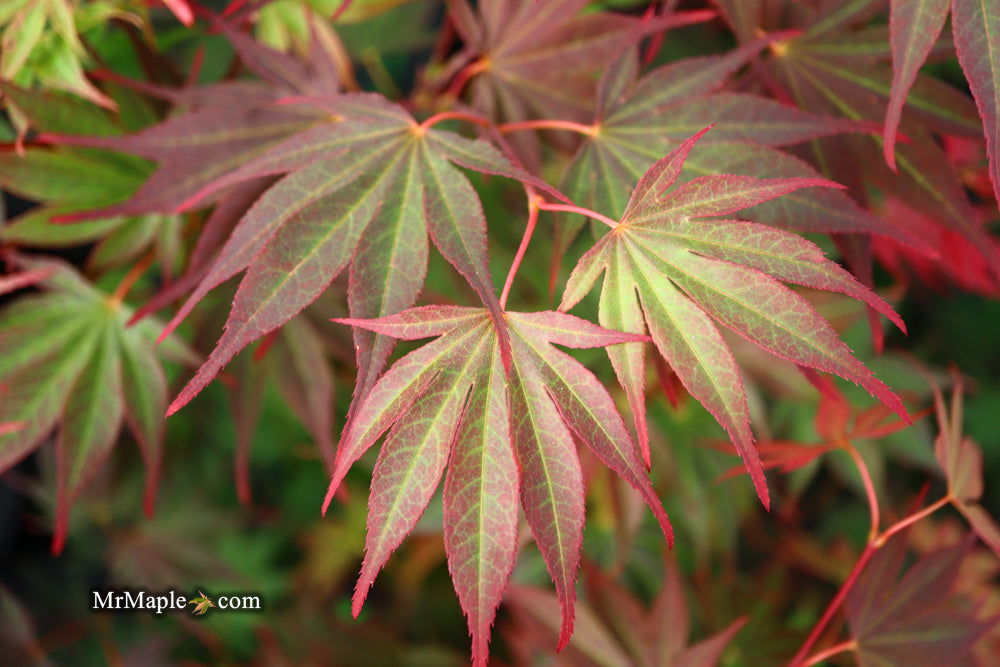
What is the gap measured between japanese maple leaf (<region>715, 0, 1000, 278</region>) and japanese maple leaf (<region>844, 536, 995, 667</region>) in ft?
0.92

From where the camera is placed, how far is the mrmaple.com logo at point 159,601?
842 mm

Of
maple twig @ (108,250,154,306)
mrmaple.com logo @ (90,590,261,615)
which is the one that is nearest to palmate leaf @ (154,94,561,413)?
maple twig @ (108,250,154,306)

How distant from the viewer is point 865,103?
1.91ft

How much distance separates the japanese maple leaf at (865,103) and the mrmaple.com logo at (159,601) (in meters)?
0.77

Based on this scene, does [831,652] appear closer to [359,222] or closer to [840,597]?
[840,597]

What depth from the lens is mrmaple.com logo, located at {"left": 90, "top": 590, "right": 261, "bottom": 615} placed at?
2.76 ft

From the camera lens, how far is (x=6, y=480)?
1.06 metres

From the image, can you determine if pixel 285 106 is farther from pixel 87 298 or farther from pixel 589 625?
pixel 589 625

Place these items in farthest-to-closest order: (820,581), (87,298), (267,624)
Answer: (820,581), (267,624), (87,298)

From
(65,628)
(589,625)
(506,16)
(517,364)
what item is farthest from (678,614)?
(65,628)

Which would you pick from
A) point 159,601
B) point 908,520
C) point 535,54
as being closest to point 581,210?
point 535,54

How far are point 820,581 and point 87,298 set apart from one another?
1193 mm

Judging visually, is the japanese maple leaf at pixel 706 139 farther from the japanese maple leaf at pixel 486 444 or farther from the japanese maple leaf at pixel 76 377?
the japanese maple leaf at pixel 76 377

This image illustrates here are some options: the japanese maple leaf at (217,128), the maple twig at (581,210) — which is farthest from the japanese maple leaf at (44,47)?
the maple twig at (581,210)
